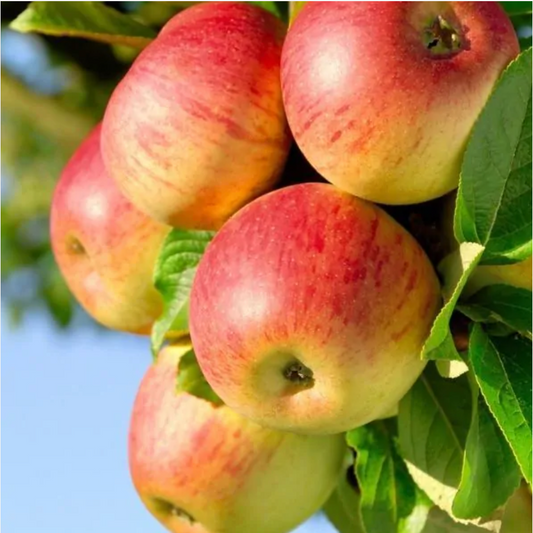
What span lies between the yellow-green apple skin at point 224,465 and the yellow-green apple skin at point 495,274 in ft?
0.90

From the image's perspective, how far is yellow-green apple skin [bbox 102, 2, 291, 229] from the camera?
1.13 m

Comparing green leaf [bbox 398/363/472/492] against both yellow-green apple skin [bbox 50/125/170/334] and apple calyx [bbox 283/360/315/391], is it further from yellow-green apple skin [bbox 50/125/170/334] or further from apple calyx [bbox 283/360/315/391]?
yellow-green apple skin [bbox 50/125/170/334]

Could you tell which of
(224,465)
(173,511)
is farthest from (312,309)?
(173,511)

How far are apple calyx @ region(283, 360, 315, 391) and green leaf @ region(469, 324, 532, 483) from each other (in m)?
0.15

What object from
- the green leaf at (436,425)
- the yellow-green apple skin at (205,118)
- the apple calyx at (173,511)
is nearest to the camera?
the yellow-green apple skin at (205,118)

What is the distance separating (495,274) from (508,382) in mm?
119

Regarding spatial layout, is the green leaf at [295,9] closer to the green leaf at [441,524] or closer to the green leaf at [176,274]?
the green leaf at [176,274]

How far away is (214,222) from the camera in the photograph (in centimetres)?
119

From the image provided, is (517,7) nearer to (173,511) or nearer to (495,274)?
(495,274)

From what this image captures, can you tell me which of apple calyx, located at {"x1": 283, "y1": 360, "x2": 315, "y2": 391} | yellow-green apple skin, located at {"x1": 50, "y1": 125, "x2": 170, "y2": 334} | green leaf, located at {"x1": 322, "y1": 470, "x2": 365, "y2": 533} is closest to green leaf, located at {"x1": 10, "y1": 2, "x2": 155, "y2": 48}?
yellow-green apple skin, located at {"x1": 50, "y1": 125, "x2": 170, "y2": 334}

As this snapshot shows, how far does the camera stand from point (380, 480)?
130cm

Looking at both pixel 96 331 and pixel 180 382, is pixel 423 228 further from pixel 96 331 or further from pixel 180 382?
pixel 96 331

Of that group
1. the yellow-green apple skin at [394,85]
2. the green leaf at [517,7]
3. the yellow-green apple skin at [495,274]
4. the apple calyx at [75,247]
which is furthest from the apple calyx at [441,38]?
the apple calyx at [75,247]

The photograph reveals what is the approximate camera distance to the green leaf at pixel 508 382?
→ 1.03 metres
